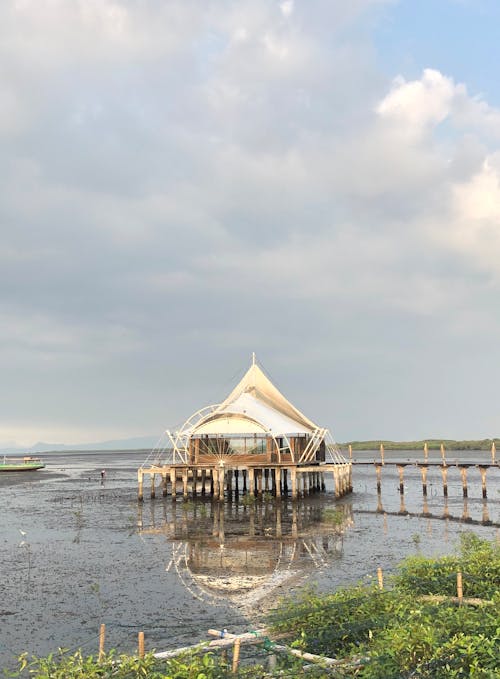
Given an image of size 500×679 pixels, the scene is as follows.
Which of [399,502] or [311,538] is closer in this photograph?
[311,538]

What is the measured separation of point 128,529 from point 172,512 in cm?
696

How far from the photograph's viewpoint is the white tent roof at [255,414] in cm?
4353

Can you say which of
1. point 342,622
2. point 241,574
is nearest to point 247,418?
point 241,574

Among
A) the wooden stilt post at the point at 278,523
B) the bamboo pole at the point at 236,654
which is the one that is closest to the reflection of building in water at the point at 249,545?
the wooden stilt post at the point at 278,523

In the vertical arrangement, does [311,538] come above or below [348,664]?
below

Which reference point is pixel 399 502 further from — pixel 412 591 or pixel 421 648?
pixel 421 648

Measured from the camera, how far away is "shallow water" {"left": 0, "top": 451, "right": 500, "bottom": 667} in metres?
15.6

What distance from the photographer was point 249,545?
26016 millimetres

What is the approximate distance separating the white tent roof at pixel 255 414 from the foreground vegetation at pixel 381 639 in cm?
3034

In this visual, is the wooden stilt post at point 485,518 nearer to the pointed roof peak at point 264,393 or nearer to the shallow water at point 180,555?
the shallow water at point 180,555

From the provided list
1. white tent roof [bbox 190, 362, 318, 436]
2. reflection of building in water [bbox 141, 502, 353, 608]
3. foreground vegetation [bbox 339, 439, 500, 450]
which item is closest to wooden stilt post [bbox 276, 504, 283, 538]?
reflection of building in water [bbox 141, 502, 353, 608]

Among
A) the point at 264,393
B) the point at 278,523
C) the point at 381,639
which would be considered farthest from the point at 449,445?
the point at 381,639

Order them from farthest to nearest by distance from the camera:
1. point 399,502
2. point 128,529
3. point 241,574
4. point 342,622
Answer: point 399,502 < point 128,529 < point 241,574 < point 342,622

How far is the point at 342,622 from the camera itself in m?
10.6
